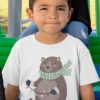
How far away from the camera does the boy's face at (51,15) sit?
1.32 metres

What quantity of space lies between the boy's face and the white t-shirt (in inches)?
3.6

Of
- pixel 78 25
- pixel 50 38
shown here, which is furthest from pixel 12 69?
pixel 78 25

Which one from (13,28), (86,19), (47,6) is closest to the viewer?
(47,6)

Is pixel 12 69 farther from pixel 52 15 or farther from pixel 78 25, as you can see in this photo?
pixel 78 25

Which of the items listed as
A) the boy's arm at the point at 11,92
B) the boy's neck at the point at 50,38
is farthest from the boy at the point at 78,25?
the boy's arm at the point at 11,92

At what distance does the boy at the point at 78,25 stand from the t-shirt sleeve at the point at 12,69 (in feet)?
1.26

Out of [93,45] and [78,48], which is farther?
[93,45]

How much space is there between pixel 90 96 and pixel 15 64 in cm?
40

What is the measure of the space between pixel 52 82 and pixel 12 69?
0.21m

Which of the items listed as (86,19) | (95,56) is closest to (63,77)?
(86,19)

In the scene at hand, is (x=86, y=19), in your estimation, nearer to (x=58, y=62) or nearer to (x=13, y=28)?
(x=58, y=62)

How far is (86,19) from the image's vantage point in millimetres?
1821

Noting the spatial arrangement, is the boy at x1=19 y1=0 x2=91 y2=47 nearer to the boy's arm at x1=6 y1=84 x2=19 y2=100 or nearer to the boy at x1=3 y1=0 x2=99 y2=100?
the boy at x1=3 y1=0 x2=99 y2=100

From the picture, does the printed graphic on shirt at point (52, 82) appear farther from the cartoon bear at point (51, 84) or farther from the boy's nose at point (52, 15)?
the boy's nose at point (52, 15)
